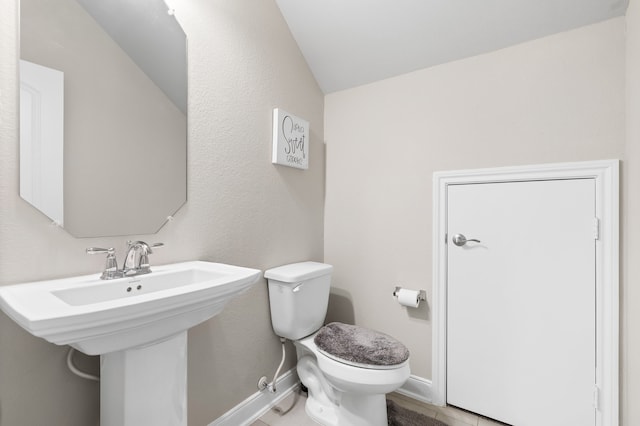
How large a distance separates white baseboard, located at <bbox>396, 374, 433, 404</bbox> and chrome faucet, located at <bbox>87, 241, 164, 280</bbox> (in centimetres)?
164

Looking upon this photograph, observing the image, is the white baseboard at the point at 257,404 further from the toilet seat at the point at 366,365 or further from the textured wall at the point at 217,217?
the toilet seat at the point at 366,365

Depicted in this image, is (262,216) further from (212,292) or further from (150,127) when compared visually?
(212,292)

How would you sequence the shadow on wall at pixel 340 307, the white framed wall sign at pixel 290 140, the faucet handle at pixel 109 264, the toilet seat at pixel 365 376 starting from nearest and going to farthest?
the faucet handle at pixel 109 264
the toilet seat at pixel 365 376
the white framed wall sign at pixel 290 140
the shadow on wall at pixel 340 307

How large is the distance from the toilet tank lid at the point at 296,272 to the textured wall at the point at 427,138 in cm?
38

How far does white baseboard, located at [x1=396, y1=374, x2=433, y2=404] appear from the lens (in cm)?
176

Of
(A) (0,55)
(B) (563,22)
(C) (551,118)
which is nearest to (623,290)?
(C) (551,118)

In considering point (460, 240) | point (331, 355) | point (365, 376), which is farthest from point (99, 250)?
point (460, 240)

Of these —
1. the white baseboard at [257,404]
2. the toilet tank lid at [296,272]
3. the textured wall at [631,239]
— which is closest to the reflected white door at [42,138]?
the toilet tank lid at [296,272]

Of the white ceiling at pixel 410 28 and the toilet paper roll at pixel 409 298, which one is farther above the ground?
the white ceiling at pixel 410 28

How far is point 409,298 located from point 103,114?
170cm

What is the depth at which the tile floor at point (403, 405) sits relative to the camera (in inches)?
61.6

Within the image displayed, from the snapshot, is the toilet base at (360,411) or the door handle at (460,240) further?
the door handle at (460,240)

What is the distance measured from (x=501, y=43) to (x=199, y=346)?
2.13 meters

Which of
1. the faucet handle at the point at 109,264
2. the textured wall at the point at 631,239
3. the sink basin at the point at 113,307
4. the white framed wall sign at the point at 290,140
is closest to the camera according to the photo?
the sink basin at the point at 113,307
